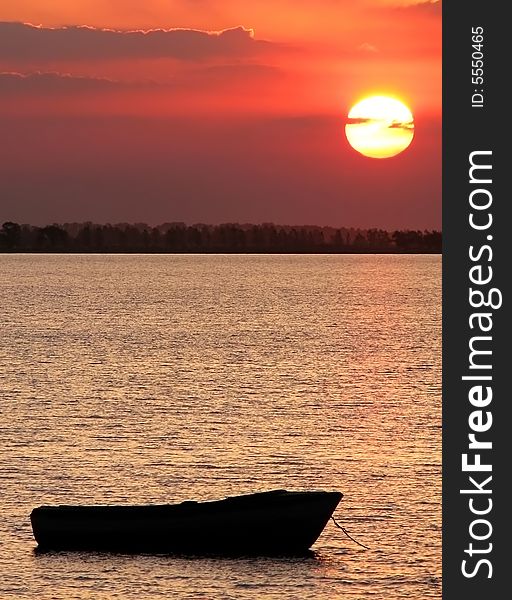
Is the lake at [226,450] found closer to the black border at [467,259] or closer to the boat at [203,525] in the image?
the boat at [203,525]

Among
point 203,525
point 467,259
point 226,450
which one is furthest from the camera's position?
point 226,450

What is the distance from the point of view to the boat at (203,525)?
47.2 meters

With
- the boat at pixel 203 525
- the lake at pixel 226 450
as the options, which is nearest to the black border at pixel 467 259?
the lake at pixel 226 450

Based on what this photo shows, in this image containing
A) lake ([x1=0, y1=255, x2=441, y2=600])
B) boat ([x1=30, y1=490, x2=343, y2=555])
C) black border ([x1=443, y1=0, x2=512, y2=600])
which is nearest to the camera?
black border ([x1=443, y1=0, x2=512, y2=600])

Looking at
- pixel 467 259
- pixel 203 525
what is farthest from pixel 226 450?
pixel 467 259

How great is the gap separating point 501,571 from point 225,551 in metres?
19.8

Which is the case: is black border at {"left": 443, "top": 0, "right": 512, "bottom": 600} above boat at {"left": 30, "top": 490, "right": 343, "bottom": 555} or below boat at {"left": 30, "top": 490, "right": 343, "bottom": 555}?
above

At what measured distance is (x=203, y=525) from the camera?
156 ft

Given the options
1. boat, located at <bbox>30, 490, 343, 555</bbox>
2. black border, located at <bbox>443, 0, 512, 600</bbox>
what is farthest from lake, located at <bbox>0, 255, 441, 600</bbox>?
black border, located at <bbox>443, 0, 512, 600</bbox>

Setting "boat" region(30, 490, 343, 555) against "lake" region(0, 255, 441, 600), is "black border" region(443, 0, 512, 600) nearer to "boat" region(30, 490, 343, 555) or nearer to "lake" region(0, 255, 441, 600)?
"lake" region(0, 255, 441, 600)

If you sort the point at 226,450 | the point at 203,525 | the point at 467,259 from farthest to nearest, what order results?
the point at 226,450 → the point at 203,525 → the point at 467,259

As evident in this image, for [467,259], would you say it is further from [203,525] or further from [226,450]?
[226,450]

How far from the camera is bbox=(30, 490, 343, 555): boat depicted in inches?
1859

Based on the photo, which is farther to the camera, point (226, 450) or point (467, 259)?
point (226, 450)
